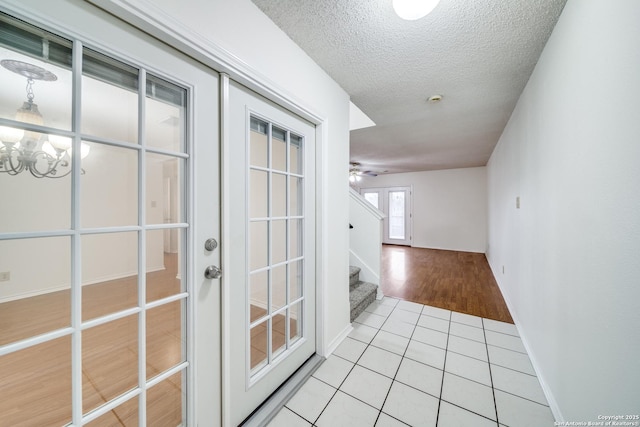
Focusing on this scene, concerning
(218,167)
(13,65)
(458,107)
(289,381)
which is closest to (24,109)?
(13,65)

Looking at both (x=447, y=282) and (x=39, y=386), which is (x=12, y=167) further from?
(x=447, y=282)

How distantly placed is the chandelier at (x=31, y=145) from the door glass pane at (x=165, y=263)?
13.6 inches

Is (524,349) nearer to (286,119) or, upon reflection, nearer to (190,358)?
(190,358)

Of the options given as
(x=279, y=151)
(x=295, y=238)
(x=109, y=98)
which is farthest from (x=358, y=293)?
(x=109, y=98)

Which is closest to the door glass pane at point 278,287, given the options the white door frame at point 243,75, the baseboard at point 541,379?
the white door frame at point 243,75

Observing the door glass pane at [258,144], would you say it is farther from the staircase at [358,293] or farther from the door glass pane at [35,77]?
the staircase at [358,293]

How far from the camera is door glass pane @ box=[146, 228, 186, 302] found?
973mm

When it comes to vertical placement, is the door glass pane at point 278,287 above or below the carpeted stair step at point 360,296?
above

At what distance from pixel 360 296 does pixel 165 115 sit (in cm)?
250

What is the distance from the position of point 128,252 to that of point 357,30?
1.69 meters

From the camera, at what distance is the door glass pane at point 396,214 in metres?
7.45

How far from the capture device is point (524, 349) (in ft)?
6.58

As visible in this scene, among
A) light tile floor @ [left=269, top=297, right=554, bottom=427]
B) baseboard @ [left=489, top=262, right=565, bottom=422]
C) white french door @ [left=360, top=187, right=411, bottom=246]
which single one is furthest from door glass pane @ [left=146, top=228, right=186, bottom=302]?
white french door @ [left=360, top=187, right=411, bottom=246]

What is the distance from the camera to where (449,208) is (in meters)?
6.64
